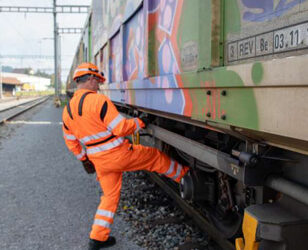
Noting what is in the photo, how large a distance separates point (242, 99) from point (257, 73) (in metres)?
0.20

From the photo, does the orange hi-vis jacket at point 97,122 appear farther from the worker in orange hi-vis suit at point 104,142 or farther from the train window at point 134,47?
the train window at point 134,47

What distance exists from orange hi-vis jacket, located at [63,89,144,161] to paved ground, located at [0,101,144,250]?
1.08m

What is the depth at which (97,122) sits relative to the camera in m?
3.47

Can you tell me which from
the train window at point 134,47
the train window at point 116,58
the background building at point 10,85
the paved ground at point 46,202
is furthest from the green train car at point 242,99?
the background building at point 10,85

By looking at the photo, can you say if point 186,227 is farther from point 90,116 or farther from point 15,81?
point 15,81

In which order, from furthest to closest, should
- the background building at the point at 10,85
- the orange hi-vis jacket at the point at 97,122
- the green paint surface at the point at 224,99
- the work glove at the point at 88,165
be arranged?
the background building at the point at 10,85, the work glove at the point at 88,165, the orange hi-vis jacket at the point at 97,122, the green paint surface at the point at 224,99

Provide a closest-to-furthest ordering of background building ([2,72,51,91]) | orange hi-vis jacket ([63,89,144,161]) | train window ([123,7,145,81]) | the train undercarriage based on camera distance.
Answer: the train undercarriage, orange hi-vis jacket ([63,89,144,161]), train window ([123,7,145,81]), background building ([2,72,51,91])

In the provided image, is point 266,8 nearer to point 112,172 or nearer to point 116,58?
point 112,172

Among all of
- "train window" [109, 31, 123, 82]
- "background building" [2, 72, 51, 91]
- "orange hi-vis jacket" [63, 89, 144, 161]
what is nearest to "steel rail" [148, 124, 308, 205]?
"orange hi-vis jacket" [63, 89, 144, 161]

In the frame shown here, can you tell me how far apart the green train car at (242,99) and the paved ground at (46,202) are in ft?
5.04

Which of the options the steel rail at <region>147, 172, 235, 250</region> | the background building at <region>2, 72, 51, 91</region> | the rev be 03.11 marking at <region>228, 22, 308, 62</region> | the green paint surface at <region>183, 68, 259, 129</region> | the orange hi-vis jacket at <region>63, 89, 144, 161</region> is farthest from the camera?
the background building at <region>2, 72, 51, 91</region>

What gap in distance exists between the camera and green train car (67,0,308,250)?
146 centimetres

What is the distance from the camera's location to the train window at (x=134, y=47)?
3785 millimetres

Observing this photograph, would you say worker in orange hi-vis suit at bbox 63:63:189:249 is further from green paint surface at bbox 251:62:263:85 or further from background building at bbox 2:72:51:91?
background building at bbox 2:72:51:91
